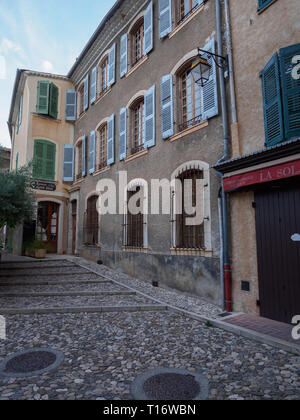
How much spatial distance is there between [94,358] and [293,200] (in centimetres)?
384

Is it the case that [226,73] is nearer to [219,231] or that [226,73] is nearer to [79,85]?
[219,231]

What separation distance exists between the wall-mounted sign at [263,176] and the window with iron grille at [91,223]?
7.22m

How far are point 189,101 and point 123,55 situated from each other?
14.6ft

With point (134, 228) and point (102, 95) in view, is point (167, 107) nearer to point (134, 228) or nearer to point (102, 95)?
point (134, 228)

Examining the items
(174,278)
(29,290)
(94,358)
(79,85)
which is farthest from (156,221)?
(79,85)

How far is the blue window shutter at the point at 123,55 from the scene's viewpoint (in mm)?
10075

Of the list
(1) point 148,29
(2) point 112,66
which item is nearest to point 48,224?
(2) point 112,66

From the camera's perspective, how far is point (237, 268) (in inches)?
216

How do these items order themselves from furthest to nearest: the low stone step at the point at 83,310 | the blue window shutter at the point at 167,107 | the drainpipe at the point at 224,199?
1. the blue window shutter at the point at 167,107
2. the drainpipe at the point at 224,199
3. the low stone step at the point at 83,310

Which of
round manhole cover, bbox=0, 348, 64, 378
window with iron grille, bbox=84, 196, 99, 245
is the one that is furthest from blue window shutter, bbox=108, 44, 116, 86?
round manhole cover, bbox=0, 348, 64, 378

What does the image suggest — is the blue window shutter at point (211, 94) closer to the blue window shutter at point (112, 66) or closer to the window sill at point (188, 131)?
the window sill at point (188, 131)

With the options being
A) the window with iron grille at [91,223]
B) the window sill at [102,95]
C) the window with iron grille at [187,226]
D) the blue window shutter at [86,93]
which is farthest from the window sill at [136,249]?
the blue window shutter at [86,93]

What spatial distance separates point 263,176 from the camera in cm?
484

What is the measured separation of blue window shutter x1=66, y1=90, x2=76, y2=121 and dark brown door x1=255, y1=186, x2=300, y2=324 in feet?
38.8
